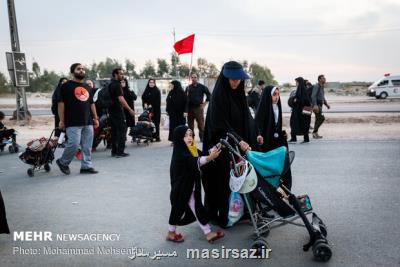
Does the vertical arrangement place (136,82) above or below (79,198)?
below

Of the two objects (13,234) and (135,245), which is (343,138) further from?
(13,234)

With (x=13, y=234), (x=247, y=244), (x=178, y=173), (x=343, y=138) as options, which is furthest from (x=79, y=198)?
→ (x=343, y=138)

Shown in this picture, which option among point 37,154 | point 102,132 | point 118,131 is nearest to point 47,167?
point 37,154

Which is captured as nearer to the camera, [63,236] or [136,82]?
[63,236]

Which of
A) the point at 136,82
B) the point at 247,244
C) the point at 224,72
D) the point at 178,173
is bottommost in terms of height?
the point at 136,82

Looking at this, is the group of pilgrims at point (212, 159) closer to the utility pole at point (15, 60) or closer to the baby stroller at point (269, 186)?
the baby stroller at point (269, 186)

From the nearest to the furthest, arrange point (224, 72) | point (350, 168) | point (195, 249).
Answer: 1. point (195, 249)
2. point (224, 72)
3. point (350, 168)

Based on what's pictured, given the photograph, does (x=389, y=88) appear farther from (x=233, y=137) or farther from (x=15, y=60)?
Answer: (x=233, y=137)

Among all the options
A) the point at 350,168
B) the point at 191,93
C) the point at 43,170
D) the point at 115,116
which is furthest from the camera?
the point at 191,93

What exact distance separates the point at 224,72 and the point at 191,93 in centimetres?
595

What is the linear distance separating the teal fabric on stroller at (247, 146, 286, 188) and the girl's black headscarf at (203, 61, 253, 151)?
564 millimetres

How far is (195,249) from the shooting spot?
147 inches

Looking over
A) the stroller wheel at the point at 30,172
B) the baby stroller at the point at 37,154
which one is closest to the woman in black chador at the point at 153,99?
the baby stroller at the point at 37,154

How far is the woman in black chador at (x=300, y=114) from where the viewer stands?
9.93 m
